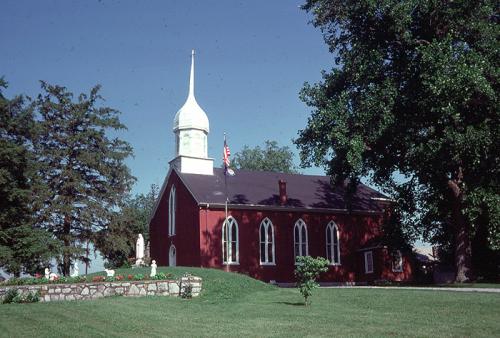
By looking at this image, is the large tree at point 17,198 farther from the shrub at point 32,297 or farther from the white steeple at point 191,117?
the shrub at point 32,297

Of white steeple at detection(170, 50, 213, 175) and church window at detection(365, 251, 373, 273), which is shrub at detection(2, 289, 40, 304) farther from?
church window at detection(365, 251, 373, 273)

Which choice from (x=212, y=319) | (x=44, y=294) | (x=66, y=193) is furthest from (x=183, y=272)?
(x=66, y=193)

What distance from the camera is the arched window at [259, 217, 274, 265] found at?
39781mm

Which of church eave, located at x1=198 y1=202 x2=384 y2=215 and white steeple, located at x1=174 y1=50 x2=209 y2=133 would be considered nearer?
church eave, located at x1=198 y1=202 x2=384 y2=215

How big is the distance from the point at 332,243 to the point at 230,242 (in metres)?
8.36

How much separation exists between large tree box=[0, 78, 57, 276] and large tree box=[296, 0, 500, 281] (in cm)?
1884

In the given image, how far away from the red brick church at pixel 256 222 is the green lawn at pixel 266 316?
15.9 meters

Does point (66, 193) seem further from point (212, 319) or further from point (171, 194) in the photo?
Answer: point (212, 319)

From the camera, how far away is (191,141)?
42781 mm

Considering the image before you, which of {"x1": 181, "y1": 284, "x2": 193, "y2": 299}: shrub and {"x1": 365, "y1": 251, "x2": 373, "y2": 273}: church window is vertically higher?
{"x1": 365, "y1": 251, "x2": 373, "y2": 273}: church window

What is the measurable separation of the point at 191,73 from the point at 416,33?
784 inches

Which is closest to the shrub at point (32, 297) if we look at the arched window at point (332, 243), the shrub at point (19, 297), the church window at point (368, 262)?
the shrub at point (19, 297)

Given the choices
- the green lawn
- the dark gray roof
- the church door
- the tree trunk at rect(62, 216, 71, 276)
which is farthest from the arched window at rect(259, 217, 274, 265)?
the green lawn

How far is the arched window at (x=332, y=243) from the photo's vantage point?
42062 mm
